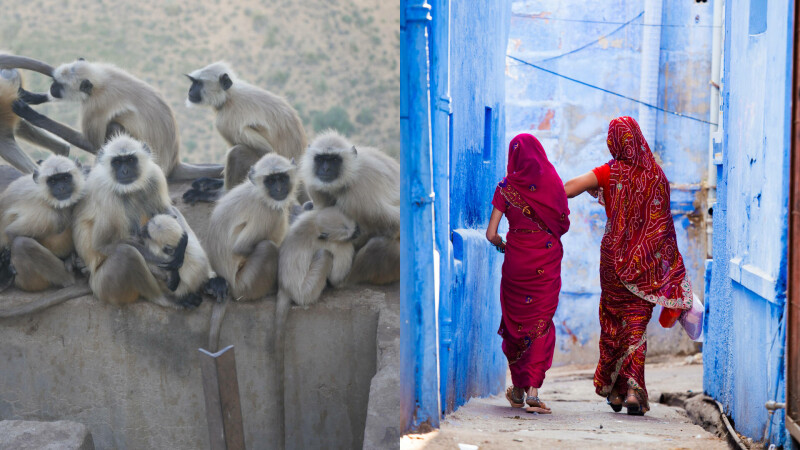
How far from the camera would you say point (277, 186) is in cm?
362

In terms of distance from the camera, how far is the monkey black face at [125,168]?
3486 millimetres

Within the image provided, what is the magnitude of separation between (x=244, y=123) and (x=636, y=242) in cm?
175

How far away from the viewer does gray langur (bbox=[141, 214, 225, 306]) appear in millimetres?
3473

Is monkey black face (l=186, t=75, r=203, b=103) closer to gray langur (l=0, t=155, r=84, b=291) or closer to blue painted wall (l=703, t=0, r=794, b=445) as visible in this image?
gray langur (l=0, t=155, r=84, b=291)

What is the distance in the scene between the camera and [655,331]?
8070 mm

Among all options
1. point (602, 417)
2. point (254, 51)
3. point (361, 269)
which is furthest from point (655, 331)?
point (254, 51)

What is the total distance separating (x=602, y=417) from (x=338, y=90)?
5.79 ft

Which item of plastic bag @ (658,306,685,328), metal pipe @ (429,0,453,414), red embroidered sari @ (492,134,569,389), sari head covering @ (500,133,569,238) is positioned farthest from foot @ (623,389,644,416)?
metal pipe @ (429,0,453,414)

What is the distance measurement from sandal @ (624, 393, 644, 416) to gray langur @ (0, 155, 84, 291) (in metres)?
2.38

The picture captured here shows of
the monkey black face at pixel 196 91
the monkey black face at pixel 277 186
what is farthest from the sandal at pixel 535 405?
the monkey black face at pixel 196 91

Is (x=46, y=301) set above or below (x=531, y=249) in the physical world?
below

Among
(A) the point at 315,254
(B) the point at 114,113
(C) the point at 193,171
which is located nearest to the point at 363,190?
(A) the point at 315,254

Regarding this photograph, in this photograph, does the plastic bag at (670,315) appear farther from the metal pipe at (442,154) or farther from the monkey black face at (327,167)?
the monkey black face at (327,167)

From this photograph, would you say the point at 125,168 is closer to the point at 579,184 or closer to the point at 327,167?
the point at 327,167
